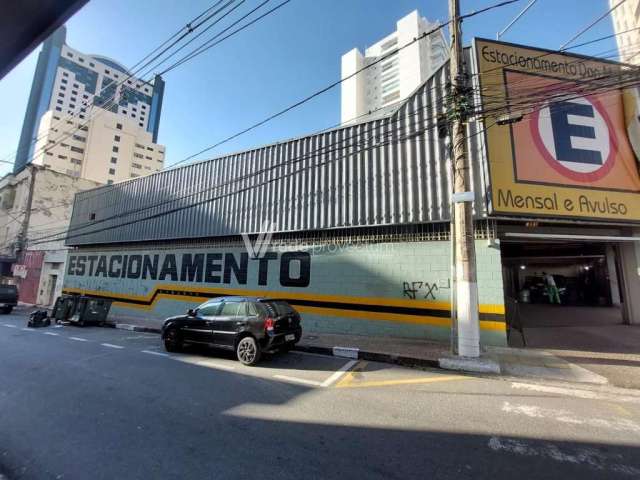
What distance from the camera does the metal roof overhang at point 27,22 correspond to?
185cm

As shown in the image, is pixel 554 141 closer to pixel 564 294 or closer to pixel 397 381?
pixel 397 381

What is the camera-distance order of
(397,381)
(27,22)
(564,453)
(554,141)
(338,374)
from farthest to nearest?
(554,141) → (338,374) → (397,381) → (564,453) → (27,22)

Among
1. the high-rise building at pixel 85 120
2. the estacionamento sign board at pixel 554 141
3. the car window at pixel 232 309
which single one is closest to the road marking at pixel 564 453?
the car window at pixel 232 309

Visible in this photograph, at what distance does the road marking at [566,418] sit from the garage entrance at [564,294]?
→ 4.62m

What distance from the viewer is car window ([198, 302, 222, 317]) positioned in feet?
25.7

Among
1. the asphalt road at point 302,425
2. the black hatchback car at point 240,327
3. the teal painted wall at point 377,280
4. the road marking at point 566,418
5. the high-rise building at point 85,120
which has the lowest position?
the asphalt road at point 302,425

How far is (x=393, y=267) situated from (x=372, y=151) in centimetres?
409

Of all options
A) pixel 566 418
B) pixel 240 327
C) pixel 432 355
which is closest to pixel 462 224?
pixel 432 355

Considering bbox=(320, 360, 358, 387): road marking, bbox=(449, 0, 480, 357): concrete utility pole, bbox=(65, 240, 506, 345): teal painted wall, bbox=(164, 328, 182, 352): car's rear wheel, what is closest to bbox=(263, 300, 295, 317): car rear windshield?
bbox=(320, 360, 358, 387): road marking

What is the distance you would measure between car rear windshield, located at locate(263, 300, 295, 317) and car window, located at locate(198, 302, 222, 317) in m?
A: 1.48

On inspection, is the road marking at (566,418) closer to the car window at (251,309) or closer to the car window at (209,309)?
the car window at (251,309)

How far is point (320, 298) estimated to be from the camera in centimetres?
1081

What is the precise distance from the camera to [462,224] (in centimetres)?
717

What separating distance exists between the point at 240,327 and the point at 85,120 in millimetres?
73115
